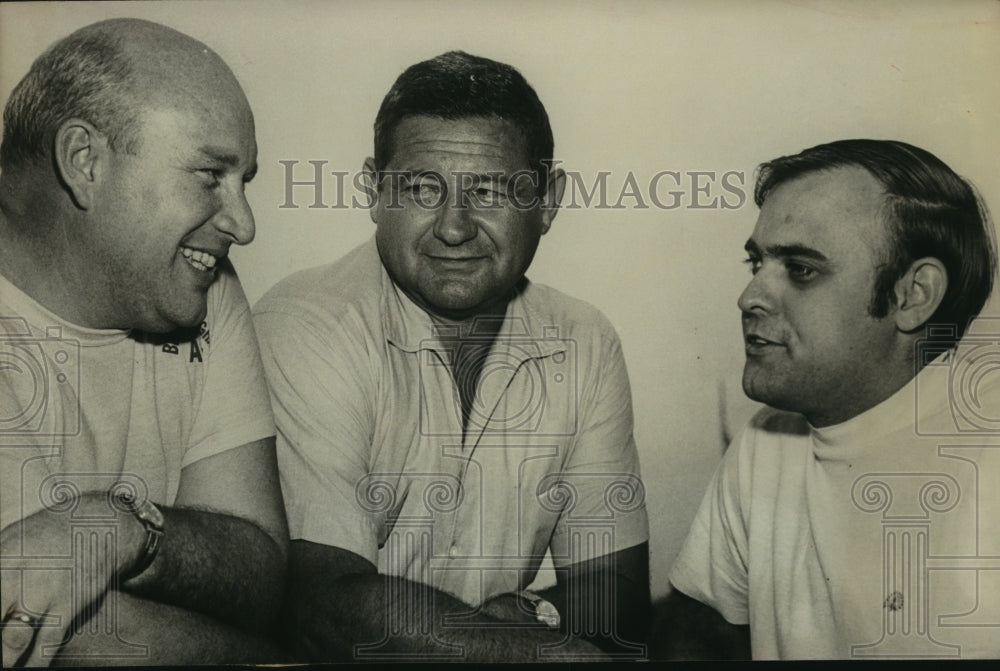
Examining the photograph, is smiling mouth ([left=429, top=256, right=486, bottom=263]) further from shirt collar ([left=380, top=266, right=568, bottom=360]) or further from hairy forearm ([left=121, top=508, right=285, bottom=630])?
hairy forearm ([left=121, top=508, right=285, bottom=630])

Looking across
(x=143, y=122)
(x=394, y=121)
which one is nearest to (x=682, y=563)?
(x=394, y=121)

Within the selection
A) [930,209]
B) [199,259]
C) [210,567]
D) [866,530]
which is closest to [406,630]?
[210,567]

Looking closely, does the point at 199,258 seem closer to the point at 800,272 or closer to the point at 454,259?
the point at 454,259

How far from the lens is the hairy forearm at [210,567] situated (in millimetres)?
2711

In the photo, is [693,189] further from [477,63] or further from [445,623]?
[445,623]

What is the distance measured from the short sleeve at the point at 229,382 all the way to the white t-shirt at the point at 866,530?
109cm

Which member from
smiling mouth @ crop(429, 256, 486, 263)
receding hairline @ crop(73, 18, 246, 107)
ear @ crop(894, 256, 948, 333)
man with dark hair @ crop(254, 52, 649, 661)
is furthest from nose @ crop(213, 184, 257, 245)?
ear @ crop(894, 256, 948, 333)

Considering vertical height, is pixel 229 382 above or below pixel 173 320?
below

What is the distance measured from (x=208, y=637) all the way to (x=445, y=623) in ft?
1.83

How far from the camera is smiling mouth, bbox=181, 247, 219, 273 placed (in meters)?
2.77

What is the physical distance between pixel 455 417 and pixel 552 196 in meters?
0.59

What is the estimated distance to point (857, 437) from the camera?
2.85m

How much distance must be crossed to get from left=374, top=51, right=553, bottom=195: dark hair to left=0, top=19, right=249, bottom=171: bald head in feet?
1.14

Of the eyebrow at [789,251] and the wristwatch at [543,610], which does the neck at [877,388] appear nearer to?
the eyebrow at [789,251]
